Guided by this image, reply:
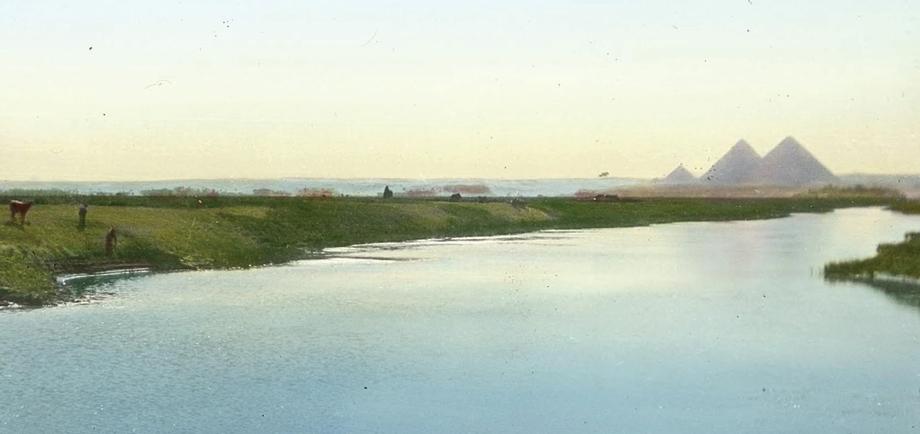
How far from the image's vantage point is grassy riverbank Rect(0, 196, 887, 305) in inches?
1901

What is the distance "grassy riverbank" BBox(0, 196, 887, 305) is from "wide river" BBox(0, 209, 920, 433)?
13.6 ft

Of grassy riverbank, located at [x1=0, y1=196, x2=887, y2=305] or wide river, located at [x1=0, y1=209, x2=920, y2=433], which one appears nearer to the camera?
wide river, located at [x1=0, y1=209, x2=920, y2=433]

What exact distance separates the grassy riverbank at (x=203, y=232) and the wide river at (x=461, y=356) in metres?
4.15

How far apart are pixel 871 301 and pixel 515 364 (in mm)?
20959

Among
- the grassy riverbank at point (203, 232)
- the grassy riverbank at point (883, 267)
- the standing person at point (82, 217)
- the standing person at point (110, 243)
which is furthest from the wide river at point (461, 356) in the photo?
the standing person at point (82, 217)

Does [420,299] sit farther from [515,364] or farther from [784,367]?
[784,367]

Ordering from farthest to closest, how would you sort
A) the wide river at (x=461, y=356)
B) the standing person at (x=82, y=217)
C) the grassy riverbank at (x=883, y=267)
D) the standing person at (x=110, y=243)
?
the standing person at (x=82, y=217), the standing person at (x=110, y=243), the grassy riverbank at (x=883, y=267), the wide river at (x=461, y=356)

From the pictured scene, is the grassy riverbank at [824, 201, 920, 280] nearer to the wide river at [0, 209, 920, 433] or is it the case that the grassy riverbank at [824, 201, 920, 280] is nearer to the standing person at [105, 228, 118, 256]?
the wide river at [0, 209, 920, 433]

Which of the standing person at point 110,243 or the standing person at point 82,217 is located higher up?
the standing person at point 82,217

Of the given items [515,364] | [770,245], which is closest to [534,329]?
[515,364]

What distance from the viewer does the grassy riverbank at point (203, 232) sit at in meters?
48.3

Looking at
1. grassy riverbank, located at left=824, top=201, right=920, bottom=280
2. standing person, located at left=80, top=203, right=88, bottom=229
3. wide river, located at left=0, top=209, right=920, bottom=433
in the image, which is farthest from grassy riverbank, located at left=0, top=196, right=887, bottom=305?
grassy riverbank, located at left=824, top=201, right=920, bottom=280

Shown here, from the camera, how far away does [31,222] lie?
55062mm

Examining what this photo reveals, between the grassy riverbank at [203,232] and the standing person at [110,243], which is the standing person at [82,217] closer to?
the grassy riverbank at [203,232]
